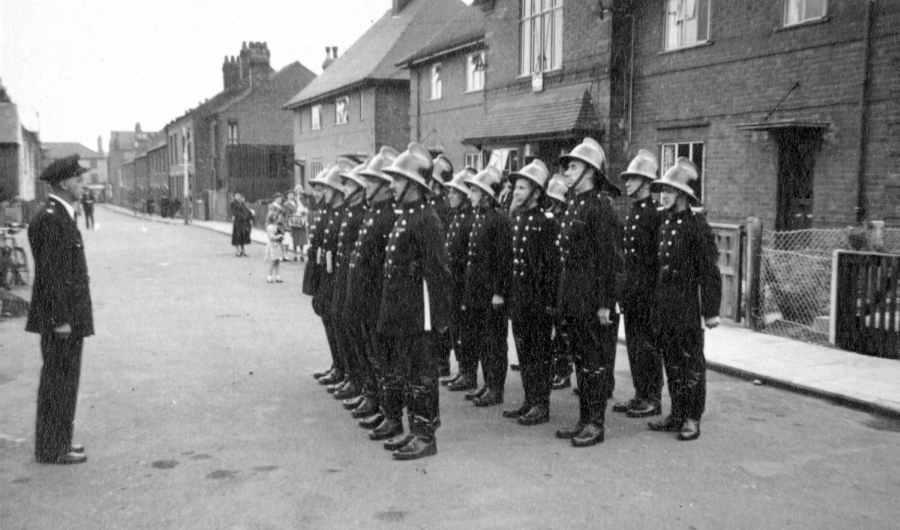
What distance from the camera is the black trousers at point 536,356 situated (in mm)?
6840

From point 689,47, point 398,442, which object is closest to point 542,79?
point 689,47

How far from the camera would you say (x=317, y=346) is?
10258mm

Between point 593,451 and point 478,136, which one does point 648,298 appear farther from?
point 478,136

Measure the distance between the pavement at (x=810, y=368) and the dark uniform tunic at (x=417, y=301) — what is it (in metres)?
4.04

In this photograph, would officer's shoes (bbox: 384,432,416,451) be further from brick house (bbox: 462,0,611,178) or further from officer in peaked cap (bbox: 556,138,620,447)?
brick house (bbox: 462,0,611,178)

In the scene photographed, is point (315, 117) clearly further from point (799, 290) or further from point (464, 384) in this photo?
point (464, 384)

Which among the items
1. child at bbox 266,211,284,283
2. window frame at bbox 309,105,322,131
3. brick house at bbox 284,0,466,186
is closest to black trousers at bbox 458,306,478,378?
child at bbox 266,211,284,283

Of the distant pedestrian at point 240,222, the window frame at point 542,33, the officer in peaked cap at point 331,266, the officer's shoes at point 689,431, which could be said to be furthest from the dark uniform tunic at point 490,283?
the distant pedestrian at point 240,222

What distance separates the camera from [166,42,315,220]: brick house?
5253cm

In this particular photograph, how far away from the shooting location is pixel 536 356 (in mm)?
6820

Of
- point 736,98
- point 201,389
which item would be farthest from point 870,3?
point 201,389

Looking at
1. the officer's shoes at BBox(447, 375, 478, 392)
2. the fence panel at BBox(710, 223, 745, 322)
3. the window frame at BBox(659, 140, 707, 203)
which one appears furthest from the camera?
the window frame at BBox(659, 140, 707, 203)

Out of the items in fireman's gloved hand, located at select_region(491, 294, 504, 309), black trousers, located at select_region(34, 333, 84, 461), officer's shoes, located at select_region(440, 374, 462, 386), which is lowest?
officer's shoes, located at select_region(440, 374, 462, 386)

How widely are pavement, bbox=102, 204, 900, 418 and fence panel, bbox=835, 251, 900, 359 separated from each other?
0.61ft
